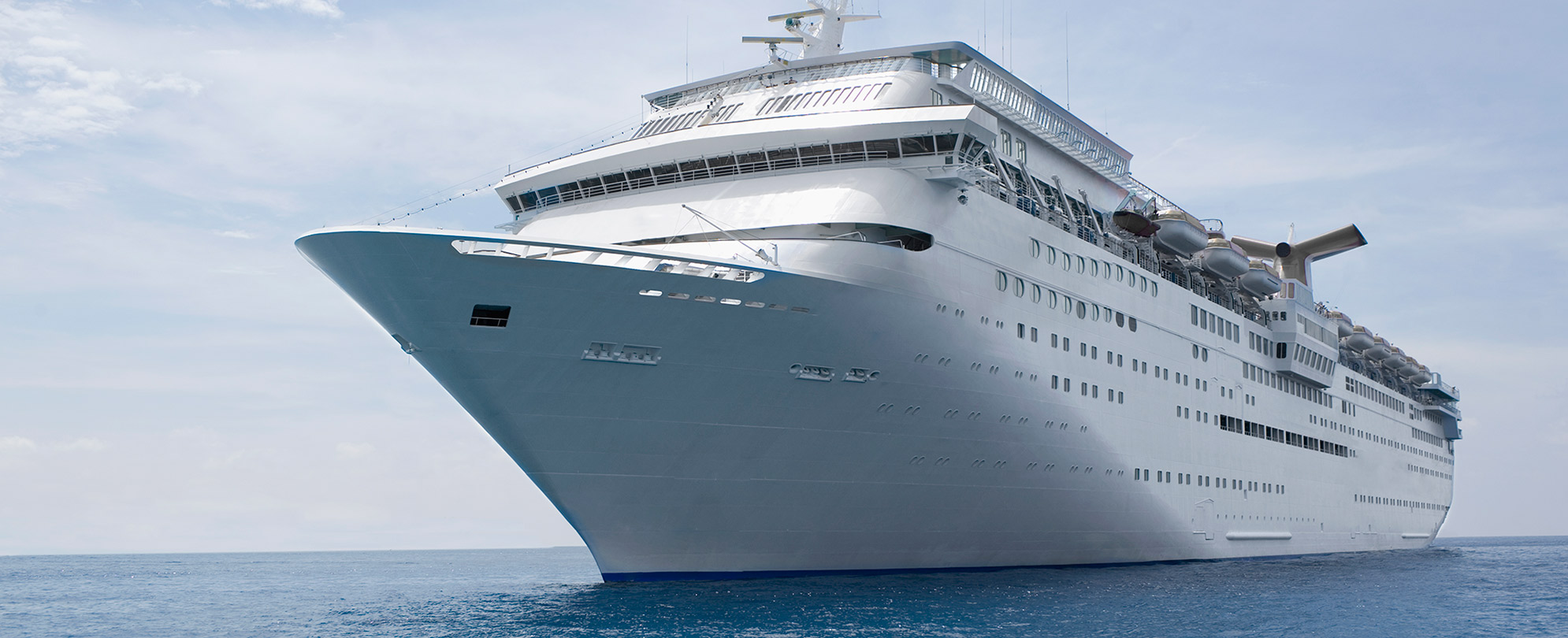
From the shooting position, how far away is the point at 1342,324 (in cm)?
4562

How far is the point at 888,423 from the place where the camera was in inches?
801

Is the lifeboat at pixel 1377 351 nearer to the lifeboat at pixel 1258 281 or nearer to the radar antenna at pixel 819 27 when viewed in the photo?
the lifeboat at pixel 1258 281

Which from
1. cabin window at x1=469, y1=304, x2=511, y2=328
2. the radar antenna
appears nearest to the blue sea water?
cabin window at x1=469, y1=304, x2=511, y2=328

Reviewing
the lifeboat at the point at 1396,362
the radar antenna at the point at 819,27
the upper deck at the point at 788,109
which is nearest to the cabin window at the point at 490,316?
the upper deck at the point at 788,109

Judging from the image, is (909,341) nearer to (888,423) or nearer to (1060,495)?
(888,423)

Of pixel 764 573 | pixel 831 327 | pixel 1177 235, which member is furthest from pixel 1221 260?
pixel 764 573

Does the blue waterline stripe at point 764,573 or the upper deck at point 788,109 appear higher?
the upper deck at point 788,109

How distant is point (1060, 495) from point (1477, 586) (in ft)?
53.3

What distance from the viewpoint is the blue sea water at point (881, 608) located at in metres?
17.7

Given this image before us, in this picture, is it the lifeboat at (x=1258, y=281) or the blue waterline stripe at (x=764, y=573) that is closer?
the blue waterline stripe at (x=764, y=573)

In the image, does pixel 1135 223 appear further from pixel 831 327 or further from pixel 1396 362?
pixel 1396 362

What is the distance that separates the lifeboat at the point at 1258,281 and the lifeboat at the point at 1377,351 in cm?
1448

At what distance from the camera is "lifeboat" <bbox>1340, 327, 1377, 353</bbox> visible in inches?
1837

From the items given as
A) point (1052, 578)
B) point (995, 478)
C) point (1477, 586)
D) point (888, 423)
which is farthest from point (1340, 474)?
point (888, 423)
